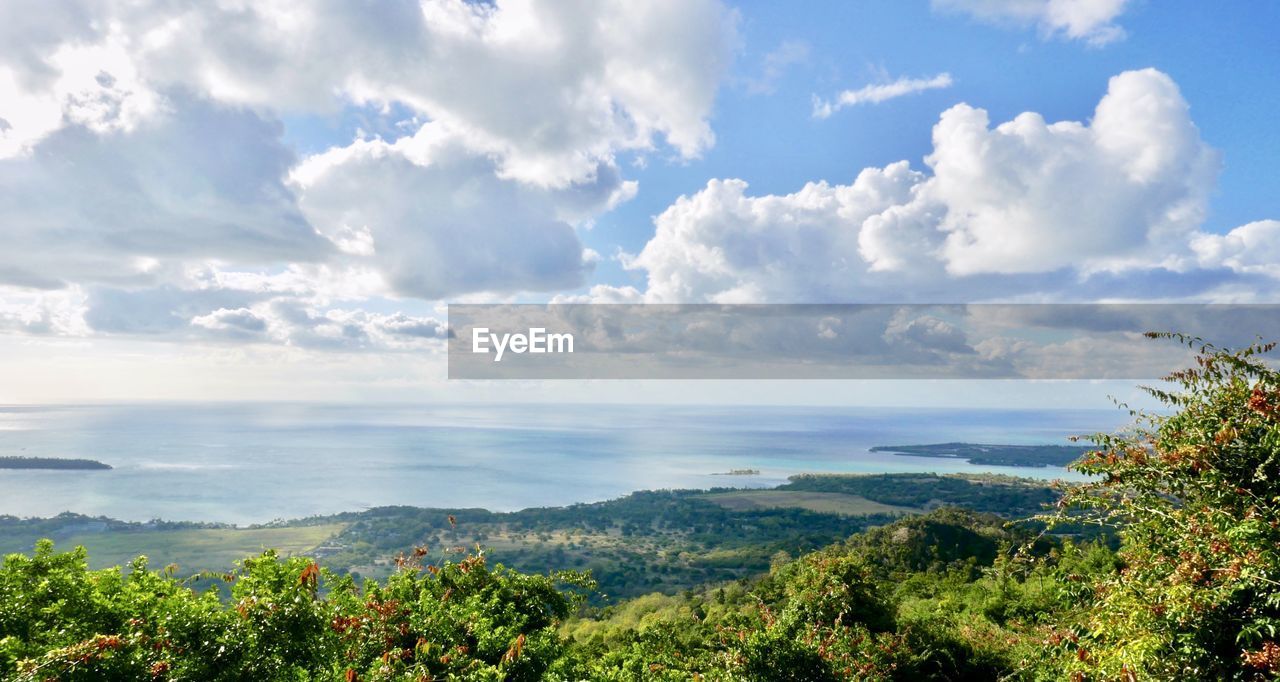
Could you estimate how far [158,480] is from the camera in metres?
123

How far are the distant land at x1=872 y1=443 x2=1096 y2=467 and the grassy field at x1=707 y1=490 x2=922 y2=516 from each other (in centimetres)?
3761

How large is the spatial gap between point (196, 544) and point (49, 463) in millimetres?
94294

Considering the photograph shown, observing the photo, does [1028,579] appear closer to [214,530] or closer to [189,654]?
[189,654]

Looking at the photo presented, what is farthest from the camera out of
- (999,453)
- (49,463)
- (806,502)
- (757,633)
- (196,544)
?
(999,453)

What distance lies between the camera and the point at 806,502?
9750cm

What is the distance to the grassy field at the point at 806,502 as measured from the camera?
89.8 m

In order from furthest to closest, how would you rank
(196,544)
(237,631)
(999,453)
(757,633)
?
(999,453), (196,544), (757,633), (237,631)

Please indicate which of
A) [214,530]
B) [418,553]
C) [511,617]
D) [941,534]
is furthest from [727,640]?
[214,530]

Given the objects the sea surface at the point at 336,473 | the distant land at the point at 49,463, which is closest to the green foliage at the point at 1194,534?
the sea surface at the point at 336,473

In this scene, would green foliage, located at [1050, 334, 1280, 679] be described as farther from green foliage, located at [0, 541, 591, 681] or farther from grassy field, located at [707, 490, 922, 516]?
grassy field, located at [707, 490, 922, 516]

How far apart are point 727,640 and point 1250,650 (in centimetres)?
654

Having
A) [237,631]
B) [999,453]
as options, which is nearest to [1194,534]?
[237,631]

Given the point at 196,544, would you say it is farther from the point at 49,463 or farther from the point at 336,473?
the point at 49,463

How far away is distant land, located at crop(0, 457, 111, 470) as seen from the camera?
12688 centimetres
